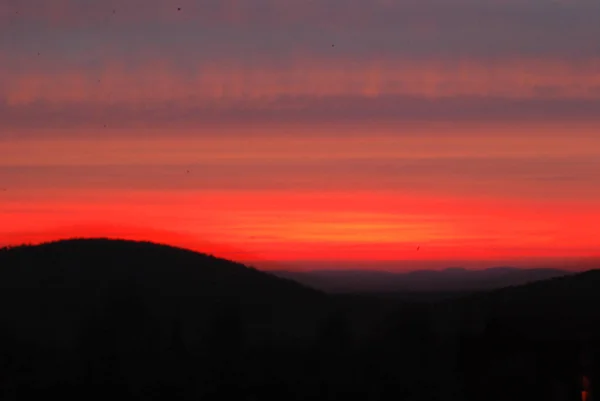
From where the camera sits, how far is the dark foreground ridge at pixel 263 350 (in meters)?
28.4

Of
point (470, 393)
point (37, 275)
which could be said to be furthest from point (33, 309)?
point (470, 393)

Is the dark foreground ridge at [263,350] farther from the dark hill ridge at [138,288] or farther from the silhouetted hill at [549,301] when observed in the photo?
the silhouetted hill at [549,301]

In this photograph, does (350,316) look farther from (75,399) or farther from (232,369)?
(75,399)

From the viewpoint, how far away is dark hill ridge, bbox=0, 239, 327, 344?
5003 cm

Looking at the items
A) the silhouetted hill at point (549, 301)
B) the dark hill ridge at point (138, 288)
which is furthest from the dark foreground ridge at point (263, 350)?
the silhouetted hill at point (549, 301)

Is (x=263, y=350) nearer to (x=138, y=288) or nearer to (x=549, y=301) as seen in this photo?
(x=138, y=288)

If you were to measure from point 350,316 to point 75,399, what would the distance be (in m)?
33.0

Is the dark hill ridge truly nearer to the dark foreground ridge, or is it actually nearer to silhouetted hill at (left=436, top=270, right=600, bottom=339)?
the dark foreground ridge

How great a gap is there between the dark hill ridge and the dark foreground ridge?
194 mm

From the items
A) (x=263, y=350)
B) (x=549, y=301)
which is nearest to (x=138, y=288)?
(x=263, y=350)

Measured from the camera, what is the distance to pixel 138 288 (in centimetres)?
5716

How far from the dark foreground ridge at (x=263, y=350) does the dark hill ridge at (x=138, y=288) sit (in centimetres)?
19

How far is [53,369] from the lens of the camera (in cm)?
3167

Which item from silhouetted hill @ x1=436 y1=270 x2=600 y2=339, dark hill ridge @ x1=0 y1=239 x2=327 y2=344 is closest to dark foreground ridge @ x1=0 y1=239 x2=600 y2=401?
dark hill ridge @ x1=0 y1=239 x2=327 y2=344
